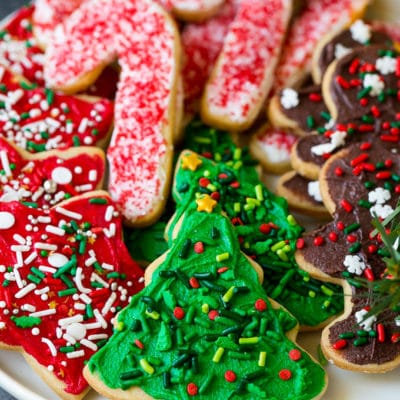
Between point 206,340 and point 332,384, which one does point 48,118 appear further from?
point 332,384

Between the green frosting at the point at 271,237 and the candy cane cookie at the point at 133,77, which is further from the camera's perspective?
the candy cane cookie at the point at 133,77

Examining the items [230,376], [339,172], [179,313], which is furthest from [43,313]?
[339,172]

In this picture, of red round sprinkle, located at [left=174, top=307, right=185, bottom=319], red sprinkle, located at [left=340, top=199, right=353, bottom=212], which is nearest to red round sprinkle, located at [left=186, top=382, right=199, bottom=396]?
red round sprinkle, located at [left=174, top=307, right=185, bottom=319]

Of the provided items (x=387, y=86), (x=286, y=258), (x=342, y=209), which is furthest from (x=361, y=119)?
(x=286, y=258)

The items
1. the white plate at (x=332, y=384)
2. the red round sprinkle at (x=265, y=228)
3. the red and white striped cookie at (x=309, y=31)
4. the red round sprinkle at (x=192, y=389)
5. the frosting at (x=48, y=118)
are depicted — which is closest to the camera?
the red round sprinkle at (x=192, y=389)

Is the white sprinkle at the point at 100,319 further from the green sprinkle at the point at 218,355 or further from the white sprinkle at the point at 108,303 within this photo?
the green sprinkle at the point at 218,355

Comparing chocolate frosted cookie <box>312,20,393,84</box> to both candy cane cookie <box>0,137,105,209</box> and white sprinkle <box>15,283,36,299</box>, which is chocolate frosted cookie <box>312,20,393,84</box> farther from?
white sprinkle <box>15,283,36,299</box>

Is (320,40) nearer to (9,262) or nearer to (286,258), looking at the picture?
(286,258)

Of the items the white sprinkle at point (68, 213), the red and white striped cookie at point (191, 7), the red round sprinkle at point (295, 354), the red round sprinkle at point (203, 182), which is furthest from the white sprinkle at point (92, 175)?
the red round sprinkle at point (295, 354)
